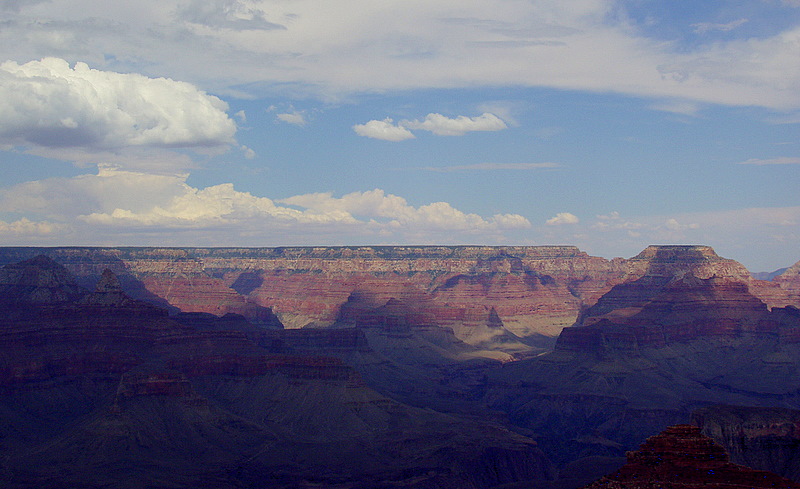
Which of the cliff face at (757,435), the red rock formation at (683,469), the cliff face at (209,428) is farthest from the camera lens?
the cliff face at (209,428)

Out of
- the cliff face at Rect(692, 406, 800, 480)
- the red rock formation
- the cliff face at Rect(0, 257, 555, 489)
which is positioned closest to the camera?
the red rock formation

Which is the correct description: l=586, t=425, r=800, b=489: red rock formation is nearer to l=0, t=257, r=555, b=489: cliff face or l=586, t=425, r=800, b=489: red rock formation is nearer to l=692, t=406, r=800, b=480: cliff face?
l=692, t=406, r=800, b=480: cliff face

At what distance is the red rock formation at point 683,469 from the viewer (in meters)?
57.0

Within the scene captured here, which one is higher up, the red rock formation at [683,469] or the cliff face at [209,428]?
the red rock formation at [683,469]

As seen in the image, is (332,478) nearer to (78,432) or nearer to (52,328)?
(78,432)

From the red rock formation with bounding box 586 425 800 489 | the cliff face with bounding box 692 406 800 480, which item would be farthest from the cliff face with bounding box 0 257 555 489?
the red rock formation with bounding box 586 425 800 489

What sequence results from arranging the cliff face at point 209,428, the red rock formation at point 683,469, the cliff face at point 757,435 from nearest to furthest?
the red rock formation at point 683,469 < the cliff face at point 757,435 < the cliff face at point 209,428

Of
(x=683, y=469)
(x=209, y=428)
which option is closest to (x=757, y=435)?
(x=683, y=469)

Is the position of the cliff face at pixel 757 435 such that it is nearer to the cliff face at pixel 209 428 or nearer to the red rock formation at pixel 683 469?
the cliff face at pixel 209 428

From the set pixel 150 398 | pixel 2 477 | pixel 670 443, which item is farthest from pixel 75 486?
pixel 670 443

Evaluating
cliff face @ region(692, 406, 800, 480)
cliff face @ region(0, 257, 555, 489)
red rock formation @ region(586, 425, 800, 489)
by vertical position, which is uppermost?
red rock formation @ region(586, 425, 800, 489)

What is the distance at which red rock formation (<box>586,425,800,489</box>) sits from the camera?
57.0 m

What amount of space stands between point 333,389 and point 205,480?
49.1m

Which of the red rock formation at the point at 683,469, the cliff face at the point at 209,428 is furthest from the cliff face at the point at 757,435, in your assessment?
the red rock formation at the point at 683,469
